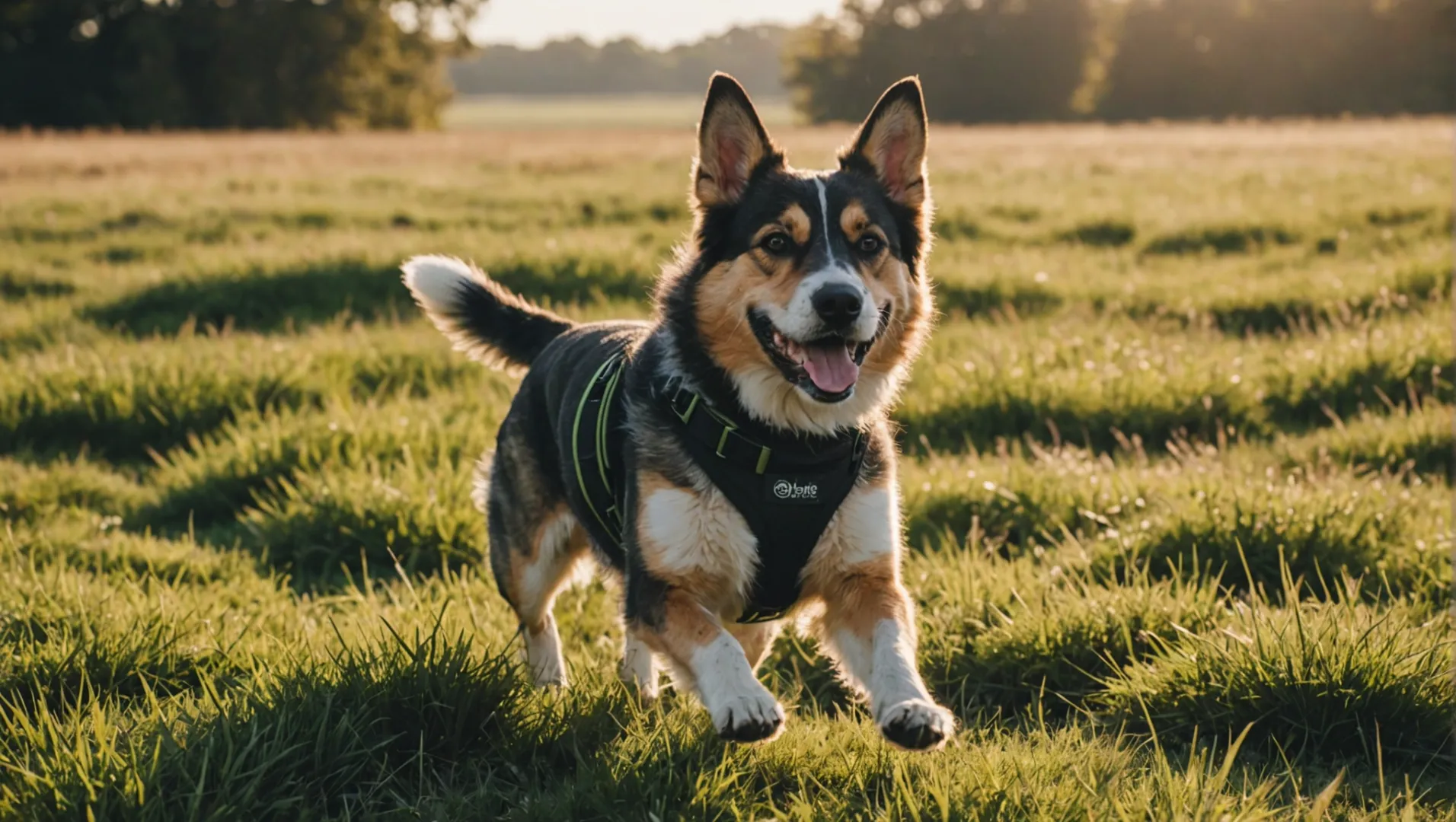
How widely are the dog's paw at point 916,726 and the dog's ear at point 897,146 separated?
187 cm

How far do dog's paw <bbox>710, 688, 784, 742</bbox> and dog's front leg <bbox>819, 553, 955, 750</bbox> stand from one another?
0.28 m

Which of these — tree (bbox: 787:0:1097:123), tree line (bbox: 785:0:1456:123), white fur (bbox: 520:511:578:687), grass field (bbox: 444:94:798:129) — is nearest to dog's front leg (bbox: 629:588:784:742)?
white fur (bbox: 520:511:578:687)

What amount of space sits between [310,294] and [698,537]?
8.07 metres

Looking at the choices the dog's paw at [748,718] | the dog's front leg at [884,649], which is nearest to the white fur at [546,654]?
the dog's front leg at [884,649]

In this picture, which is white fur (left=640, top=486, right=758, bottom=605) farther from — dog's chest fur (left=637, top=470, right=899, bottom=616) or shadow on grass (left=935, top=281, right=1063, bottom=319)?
shadow on grass (left=935, top=281, right=1063, bottom=319)

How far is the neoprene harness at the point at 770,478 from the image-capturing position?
11.9 ft

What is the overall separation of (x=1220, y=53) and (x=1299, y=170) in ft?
182

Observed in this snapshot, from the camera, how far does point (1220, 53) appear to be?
67.1 meters

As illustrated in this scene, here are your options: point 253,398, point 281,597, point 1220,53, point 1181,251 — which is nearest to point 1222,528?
point 281,597

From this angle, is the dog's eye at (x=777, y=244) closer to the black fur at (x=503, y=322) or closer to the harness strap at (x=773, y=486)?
the harness strap at (x=773, y=486)

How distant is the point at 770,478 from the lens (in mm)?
3654

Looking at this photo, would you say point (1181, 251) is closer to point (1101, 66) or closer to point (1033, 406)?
point (1033, 406)

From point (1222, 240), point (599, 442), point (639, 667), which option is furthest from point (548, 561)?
point (1222, 240)

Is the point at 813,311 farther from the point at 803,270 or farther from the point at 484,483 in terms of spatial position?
the point at 484,483
